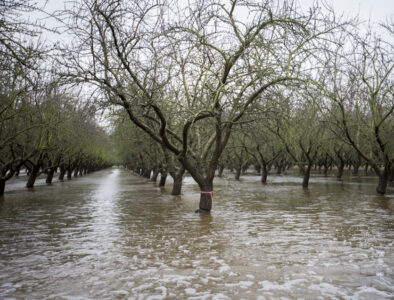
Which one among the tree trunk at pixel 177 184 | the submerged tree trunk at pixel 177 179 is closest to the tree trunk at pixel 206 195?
the submerged tree trunk at pixel 177 179

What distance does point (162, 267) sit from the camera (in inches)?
239

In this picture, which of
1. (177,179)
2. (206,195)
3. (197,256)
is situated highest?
(177,179)

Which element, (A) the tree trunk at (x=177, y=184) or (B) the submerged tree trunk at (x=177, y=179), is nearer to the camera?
(B) the submerged tree trunk at (x=177, y=179)

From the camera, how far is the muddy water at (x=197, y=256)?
16.3ft

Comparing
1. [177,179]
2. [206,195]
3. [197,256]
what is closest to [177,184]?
[177,179]

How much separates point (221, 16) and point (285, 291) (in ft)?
23.6

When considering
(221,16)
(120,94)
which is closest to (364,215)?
(221,16)

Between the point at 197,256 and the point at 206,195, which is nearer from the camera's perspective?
the point at 197,256

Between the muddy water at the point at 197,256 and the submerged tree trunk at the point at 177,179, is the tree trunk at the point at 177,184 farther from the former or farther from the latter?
the muddy water at the point at 197,256

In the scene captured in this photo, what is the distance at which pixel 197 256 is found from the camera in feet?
22.2

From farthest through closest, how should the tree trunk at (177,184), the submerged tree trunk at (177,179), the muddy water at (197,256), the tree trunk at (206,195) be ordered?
the tree trunk at (177,184), the submerged tree trunk at (177,179), the tree trunk at (206,195), the muddy water at (197,256)

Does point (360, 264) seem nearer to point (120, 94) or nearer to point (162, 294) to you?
point (162, 294)

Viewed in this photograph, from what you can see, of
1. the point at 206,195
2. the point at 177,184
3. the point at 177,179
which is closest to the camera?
the point at 206,195

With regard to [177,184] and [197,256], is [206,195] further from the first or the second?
[177,184]
